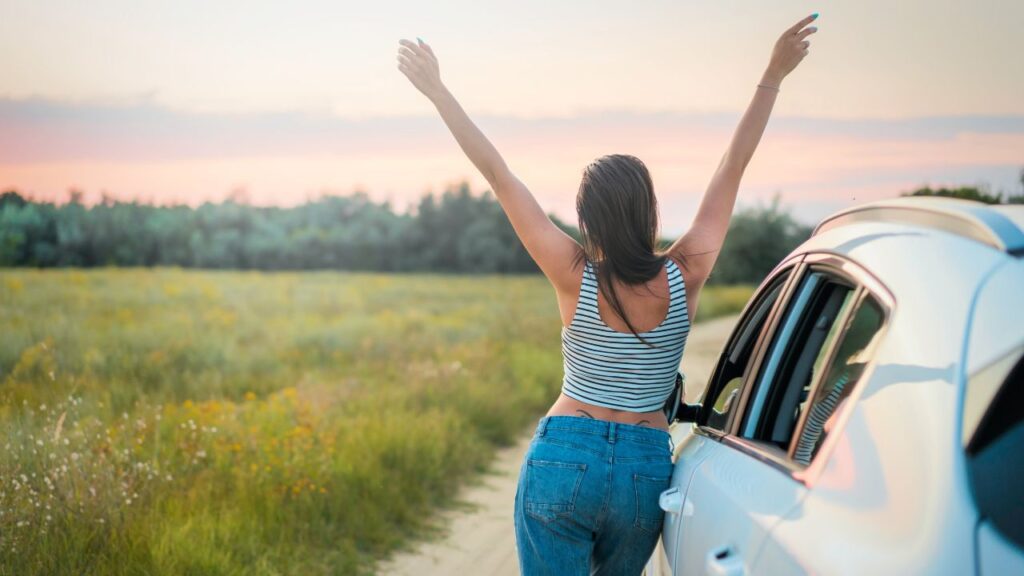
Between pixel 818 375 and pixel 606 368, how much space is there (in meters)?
0.77

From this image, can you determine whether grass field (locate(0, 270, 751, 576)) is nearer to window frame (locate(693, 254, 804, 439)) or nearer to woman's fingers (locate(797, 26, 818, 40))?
window frame (locate(693, 254, 804, 439))

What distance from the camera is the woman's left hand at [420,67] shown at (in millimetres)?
3635

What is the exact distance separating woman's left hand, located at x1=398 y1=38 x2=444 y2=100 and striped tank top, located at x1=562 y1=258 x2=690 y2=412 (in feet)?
2.89

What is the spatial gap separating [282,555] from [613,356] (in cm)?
416

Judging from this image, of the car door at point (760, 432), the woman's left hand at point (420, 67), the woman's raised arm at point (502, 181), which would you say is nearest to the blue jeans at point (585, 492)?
the car door at point (760, 432)

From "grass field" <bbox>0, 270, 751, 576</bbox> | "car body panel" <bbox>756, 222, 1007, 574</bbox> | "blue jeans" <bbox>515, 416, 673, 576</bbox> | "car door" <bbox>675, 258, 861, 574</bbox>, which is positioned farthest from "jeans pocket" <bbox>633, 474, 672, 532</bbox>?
"grass field" <bbox>0, 270, 751, 576</bbox>

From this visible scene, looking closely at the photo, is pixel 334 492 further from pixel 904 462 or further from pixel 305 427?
pixel 904 462

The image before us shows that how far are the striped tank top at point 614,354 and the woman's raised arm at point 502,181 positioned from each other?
0.31 ft

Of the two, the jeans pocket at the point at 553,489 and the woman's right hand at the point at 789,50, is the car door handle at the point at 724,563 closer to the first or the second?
the jeans pocket at the point at 553,489

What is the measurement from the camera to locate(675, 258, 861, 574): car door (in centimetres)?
240

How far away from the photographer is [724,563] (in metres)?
2.41

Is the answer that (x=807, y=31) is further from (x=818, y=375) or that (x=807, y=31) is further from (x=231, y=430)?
(x=231, y=430)

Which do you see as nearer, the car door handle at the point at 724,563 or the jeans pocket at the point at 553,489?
the car door handle at the point at 724,563

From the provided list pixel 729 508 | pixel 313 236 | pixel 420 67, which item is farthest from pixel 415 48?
pixel 313 236
